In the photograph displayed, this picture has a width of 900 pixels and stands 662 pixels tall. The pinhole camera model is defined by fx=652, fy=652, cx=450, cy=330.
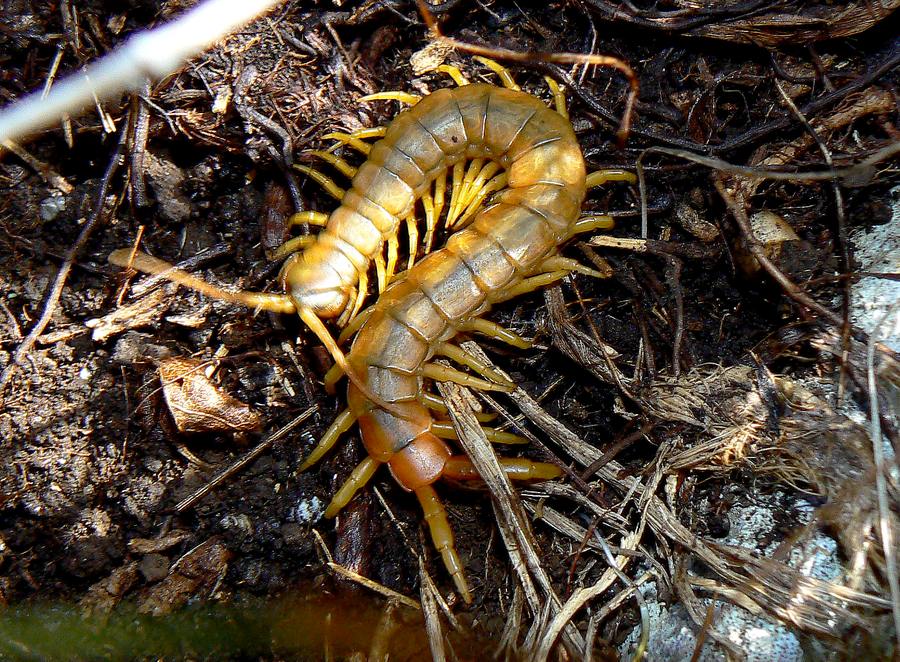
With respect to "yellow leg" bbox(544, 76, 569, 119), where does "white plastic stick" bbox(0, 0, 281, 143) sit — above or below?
above

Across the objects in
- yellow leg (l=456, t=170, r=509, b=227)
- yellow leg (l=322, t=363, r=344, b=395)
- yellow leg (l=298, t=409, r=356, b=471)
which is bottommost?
yellow leg (l=298, t=409, r=356, b=471)

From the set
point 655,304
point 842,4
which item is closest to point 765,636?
point 655,304

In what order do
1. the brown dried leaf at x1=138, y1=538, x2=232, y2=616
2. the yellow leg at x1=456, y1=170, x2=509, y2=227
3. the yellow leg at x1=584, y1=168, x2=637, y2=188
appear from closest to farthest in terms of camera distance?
the brown dried leaf at x1=138, y1=538, x2=232, y2=616, the yellow leg at x1=584, y1=168, x2=637, y2=188, the yellow leg at x1=456, y1=170, x2=509, y2=227

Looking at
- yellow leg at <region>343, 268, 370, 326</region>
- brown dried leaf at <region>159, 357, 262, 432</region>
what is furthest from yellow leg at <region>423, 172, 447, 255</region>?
brown dried leaf at <region>159, 357, 262, 432</region>

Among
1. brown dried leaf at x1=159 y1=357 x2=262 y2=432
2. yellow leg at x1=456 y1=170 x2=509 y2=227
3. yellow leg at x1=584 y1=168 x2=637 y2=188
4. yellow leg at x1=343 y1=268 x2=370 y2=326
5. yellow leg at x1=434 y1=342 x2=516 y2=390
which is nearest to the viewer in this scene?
brown dried leaf at x1=159 y1=357 x2=262 y2=432

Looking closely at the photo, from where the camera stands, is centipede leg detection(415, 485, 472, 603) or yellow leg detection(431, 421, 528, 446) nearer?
centipede leg detection(415, 485, 472, 603)

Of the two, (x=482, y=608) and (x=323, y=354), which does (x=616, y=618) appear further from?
(x=323, y=354)

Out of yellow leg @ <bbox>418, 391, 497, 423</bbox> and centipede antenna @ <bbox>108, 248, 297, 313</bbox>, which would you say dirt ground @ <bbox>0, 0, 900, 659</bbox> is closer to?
centipede antenna @ <bbox>108, 248, 297, 313</bbox>

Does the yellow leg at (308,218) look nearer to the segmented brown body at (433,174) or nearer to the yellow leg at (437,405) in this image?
the segmented brown body at (433,174)
